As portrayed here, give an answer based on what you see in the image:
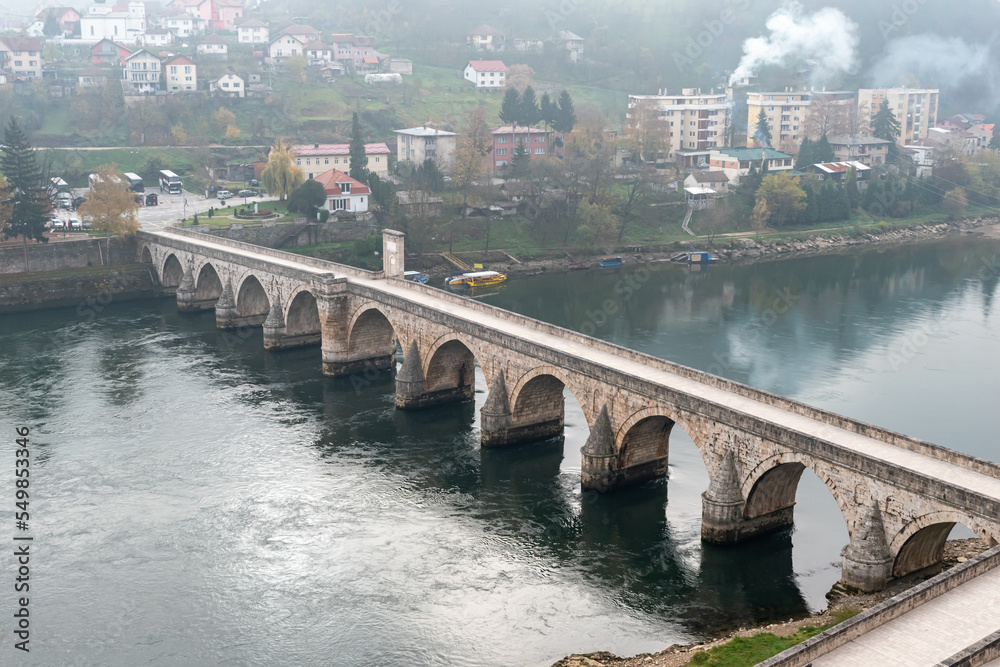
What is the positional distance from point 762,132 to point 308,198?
76.5 meters

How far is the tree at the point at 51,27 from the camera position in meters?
179

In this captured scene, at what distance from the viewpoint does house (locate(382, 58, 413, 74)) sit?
168125mm

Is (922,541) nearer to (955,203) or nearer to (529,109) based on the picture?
(529,109)

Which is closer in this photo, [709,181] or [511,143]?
[709,181]

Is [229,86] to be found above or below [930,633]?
above

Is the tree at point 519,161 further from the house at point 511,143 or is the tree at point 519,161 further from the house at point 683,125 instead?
the house at point 683,125

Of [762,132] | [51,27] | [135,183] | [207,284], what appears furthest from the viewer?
[51,27]

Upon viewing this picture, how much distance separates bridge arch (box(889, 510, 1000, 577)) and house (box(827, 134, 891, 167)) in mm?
115051

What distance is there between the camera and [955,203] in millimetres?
128750

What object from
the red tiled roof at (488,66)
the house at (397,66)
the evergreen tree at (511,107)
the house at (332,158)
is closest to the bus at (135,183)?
the house at (332,158)

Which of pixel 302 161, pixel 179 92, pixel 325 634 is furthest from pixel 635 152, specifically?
pixel 325 634

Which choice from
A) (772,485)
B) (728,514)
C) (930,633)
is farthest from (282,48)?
(930,633)

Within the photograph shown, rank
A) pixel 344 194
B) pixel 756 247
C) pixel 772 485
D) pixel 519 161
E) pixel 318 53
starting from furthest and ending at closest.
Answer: pixel 318 53 → pixel 519 161 → pixel 756 247 → pixel 344 194 → pixel 772 485

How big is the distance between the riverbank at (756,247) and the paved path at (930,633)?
71.2 metres
